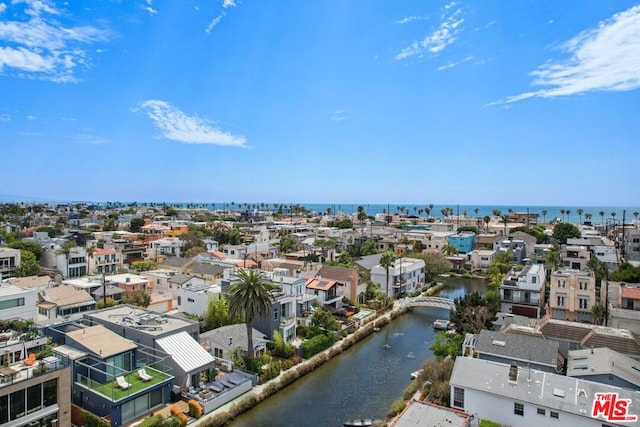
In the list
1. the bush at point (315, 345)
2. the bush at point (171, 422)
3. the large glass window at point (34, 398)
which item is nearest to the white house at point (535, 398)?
the bush at point (315, 345)

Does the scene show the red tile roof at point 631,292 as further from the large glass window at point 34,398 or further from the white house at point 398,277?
the large glass window at point 34,398

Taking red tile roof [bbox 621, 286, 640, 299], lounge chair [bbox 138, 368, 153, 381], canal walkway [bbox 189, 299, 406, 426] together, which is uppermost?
red tile roof [bbox 621, 286, 640, 299]

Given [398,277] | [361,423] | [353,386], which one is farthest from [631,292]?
[361,423]

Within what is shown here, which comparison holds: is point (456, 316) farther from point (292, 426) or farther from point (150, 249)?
point (150, 249)

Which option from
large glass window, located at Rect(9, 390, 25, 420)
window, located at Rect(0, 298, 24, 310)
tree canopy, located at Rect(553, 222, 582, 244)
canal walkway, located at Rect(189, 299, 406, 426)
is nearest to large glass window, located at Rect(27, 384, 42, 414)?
large glass window, located at Rect(9, 390, 25, 420)

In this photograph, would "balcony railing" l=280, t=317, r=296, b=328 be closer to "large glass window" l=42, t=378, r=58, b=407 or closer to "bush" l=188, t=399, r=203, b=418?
"bush" l=188, t=399, r=203, b=418

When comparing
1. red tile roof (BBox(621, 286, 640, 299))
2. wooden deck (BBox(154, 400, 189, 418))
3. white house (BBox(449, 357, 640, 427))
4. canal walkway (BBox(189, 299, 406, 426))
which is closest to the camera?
white house (BBox(449, 357, 640, 427))
